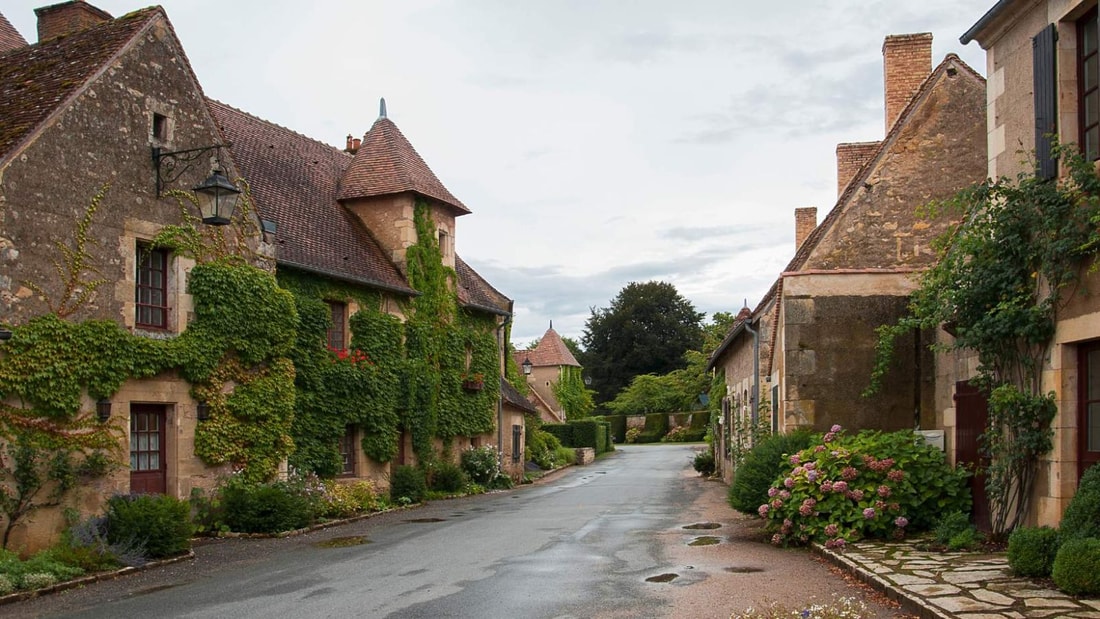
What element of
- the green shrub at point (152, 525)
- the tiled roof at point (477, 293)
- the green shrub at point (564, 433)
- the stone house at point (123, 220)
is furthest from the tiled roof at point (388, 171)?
the green shrub at point (564, 433)

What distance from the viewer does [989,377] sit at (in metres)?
10.6

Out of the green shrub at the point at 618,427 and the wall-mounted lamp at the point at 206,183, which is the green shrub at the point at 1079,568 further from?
the green shrub at the point at 618,427

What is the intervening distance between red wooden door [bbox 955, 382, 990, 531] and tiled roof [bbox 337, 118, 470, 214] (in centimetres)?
1485

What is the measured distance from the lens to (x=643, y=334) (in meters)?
73.1

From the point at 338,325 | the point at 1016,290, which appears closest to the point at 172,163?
the point at 338,325

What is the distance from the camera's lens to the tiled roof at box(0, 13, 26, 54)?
17766 mm

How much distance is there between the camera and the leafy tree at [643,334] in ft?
238

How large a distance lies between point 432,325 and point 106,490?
10903 mm

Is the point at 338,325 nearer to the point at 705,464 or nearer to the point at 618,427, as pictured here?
the point at 705,464

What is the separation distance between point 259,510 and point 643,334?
192 feet

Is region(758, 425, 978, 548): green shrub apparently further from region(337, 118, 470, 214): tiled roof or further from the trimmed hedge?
the trimmed hedge

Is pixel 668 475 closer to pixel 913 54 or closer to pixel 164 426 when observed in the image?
pixel 913 54

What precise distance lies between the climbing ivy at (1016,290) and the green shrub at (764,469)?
3.49 meters

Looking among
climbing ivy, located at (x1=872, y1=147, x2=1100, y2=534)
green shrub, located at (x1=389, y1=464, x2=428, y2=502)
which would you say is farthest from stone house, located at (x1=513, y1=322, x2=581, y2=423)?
climbing ivy, located at (x1=872, y1=147, x2=1100, y2=534)
